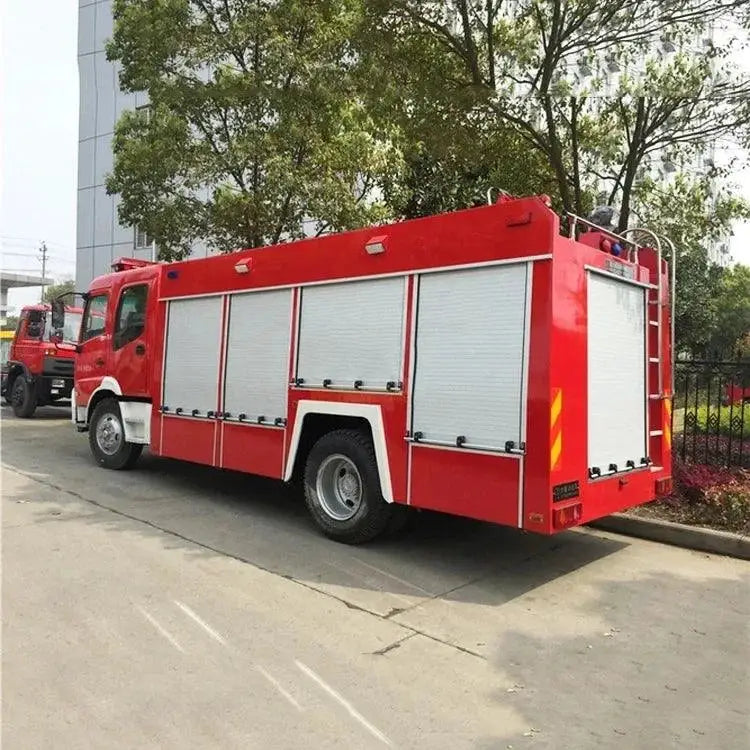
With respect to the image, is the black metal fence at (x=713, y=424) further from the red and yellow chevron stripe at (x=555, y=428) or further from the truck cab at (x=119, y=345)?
the truck cab at (x=119, y=345)

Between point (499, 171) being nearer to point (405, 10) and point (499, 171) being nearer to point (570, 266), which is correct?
point (405, 10)

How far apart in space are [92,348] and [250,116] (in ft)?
14.2

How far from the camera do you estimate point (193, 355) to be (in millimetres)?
7832

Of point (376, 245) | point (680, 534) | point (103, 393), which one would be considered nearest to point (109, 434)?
point (103, 393)

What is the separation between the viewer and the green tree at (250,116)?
10.3 m

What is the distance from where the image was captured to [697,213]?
32.2 feet

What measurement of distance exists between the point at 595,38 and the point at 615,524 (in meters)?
5.84

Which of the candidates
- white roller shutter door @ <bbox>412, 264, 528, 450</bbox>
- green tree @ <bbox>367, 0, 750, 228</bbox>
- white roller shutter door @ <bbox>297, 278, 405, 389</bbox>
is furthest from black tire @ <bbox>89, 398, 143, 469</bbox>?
green tree @ <bbox>367, 0, 750, 228</bbox>

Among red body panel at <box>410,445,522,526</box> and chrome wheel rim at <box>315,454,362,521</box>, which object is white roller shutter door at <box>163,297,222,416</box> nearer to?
chrome wheel rim at <box>315,454,362,521</box>

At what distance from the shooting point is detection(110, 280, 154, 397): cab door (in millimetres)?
8531

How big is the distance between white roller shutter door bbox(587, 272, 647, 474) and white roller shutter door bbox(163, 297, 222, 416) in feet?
13.1

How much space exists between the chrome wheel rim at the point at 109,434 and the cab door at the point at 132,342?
0.56 m

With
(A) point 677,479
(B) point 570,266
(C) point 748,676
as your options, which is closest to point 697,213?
(A) point 677,479

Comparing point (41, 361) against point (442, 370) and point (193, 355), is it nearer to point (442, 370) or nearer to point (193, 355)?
point (193, 355)
